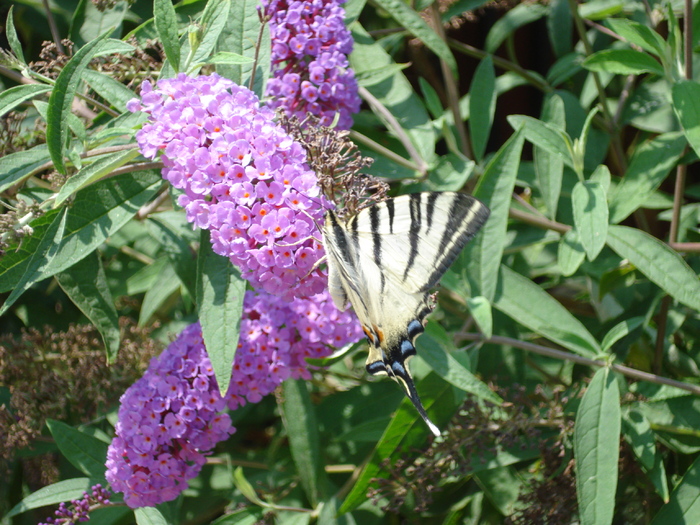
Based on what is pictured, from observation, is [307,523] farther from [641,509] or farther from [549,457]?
[641,509]

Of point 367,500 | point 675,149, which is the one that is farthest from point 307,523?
point 675,149

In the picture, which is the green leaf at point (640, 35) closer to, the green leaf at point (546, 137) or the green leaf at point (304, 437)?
the green leaf at point (546, 137)

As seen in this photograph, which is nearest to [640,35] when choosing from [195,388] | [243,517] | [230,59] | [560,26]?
[560,26]

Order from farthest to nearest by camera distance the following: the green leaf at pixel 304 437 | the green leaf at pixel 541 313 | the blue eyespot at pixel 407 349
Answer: the green leaf at pixel 304 437 → the green leaf at pixel 541 313 → the blue eyespot at pixel 407 349

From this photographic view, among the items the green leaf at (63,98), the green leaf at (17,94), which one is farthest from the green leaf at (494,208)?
the green leaf at (17,94)

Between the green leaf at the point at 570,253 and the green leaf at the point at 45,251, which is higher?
the green leaf at the point at 45,251
